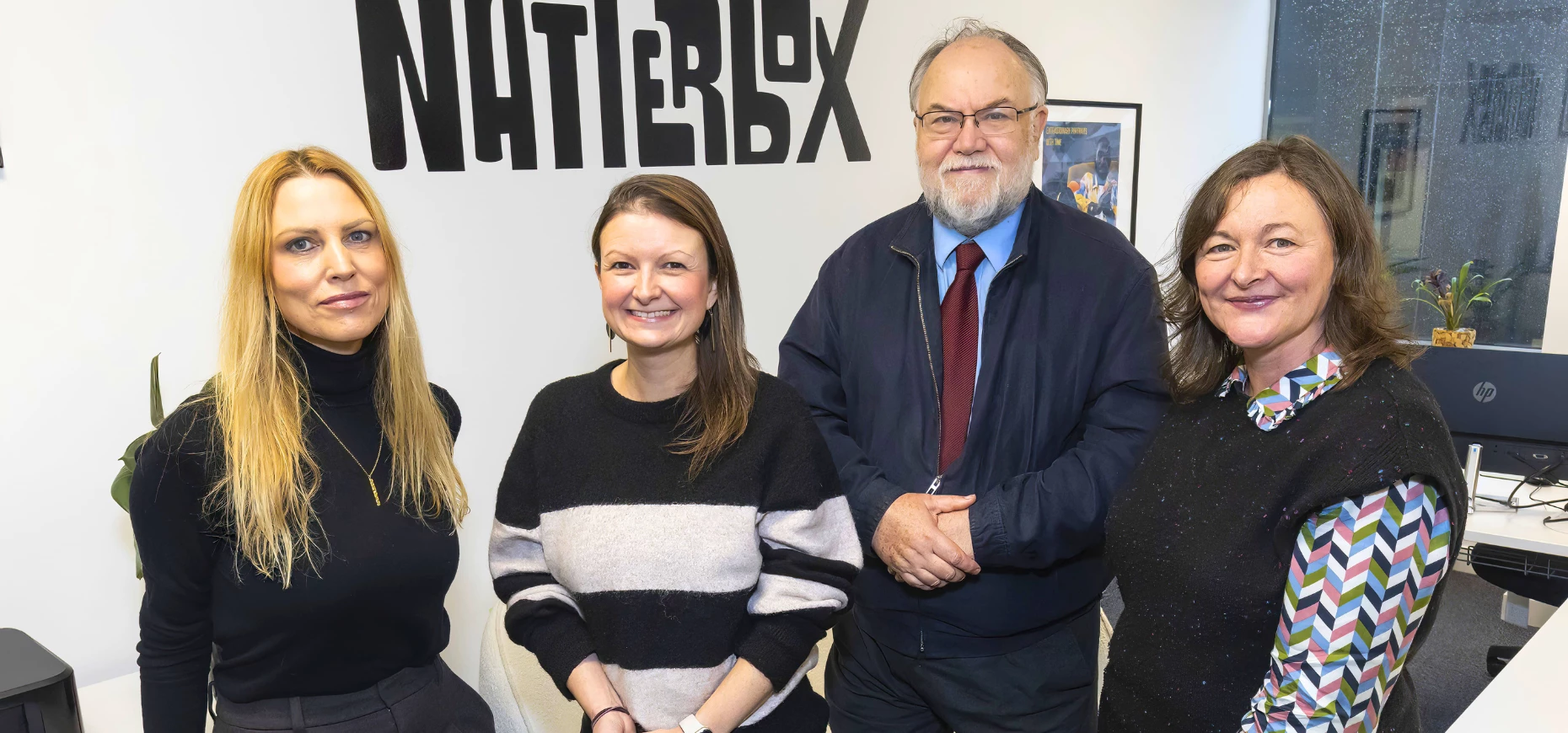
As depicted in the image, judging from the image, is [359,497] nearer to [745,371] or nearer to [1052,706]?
[745,371]

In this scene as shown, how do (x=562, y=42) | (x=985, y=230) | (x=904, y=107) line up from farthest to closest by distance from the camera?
(x=904, y=107) < (x=562, y=42) < (x=985, y=230)

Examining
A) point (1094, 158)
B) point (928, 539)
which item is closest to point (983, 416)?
point (928, 539)

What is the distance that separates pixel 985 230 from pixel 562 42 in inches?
56.2

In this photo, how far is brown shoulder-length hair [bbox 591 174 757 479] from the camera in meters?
1.38

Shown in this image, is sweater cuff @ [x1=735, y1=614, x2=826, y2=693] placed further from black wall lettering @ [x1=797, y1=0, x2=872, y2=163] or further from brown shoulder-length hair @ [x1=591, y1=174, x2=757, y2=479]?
black wall lettering @ [x1=797, y1=0, x2=872, y2=163]

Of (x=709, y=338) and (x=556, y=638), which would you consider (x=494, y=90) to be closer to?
(x=709, y=338)

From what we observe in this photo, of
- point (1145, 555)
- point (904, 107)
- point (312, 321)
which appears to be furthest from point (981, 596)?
point (904, 107)

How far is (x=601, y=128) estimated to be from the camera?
2.84 m

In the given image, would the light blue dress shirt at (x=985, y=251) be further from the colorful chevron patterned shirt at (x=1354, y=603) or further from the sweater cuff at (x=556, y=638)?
the sweater cuff at (x=556, y=638)

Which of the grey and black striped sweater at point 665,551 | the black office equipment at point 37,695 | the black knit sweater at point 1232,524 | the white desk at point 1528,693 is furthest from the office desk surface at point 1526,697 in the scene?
the black office equipment at point 37,695

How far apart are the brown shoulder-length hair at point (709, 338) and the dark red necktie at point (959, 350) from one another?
0.48 metres

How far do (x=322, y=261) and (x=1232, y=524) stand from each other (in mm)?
1292

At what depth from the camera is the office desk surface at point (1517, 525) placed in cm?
262

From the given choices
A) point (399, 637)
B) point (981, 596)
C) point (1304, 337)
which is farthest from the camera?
point (981, 596)
